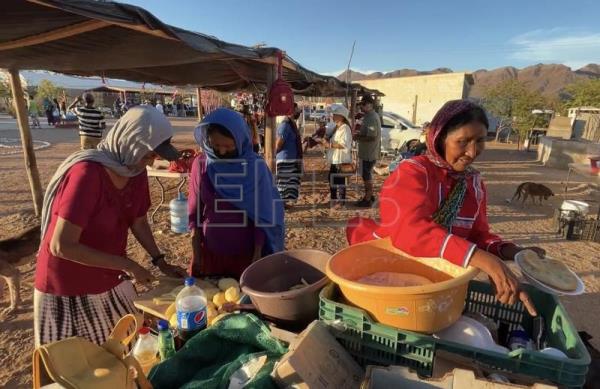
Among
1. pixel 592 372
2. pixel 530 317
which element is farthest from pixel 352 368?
pixel 592 372

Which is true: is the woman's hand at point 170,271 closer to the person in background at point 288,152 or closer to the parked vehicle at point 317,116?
the person in background at point 288,152

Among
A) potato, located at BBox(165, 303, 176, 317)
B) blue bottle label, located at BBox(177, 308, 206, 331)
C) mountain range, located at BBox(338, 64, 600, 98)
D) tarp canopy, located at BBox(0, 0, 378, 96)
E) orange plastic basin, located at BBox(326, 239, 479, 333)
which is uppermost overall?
mountain range, located at BBox(338, 64, 600, 98)

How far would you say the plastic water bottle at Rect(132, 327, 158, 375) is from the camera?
1.43 metres

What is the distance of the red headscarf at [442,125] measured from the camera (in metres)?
1.46

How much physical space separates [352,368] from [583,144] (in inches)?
582

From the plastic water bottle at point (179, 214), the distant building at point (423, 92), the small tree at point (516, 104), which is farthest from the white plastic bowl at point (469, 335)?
the distant building at point (423, 92)

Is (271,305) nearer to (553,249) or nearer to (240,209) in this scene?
(240,209)

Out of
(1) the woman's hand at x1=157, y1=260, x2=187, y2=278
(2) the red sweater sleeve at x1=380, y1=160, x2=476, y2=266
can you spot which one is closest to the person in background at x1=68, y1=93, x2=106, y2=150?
(1) the woman's hand at x1=157, y1=260, x2=187, y2=278

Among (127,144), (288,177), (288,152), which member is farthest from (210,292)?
(288,177)

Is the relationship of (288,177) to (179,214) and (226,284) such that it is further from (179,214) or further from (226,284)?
(226,284)

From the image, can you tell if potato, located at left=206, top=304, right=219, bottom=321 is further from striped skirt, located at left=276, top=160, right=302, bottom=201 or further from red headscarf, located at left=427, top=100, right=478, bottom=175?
striped skirt, located at left=276, top=160, right=302, bottom=201

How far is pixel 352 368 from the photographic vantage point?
47.1 inches

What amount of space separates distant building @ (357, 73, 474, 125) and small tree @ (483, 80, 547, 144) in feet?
6.37

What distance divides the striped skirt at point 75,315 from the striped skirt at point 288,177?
477 centimetres
